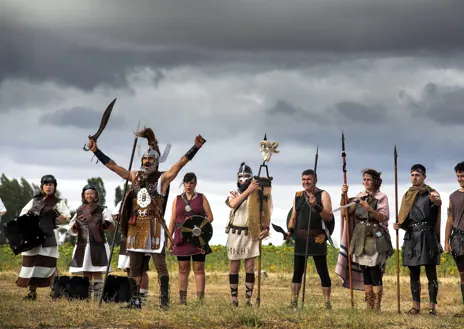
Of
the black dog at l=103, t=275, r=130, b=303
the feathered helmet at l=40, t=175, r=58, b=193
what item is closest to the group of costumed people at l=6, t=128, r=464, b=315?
the black dog at l=103, t=275, r=130, b=303

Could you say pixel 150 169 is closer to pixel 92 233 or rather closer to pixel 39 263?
pixel 92 233

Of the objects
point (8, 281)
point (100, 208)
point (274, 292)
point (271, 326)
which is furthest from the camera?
point (8, 281)

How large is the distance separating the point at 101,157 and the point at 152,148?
71cm

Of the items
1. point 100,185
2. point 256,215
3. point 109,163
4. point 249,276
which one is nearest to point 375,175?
point 256,215

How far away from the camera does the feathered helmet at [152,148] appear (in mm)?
12844

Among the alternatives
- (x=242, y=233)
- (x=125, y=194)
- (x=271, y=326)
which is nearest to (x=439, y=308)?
(x=242, y=233)

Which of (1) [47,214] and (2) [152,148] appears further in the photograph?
(1) [47,214]

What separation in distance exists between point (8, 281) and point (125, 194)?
24.5ft

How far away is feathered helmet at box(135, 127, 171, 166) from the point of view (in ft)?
42.1

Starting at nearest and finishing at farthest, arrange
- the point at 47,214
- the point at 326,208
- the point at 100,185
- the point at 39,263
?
the point at 326,208 < the point at 47,214 < the point at 39,263 < the point at 100,185

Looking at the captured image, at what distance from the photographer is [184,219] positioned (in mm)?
13758

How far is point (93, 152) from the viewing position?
41.9 ft

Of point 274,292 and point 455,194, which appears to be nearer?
point 455,194

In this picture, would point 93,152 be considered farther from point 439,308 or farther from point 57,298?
point 439,308
